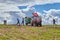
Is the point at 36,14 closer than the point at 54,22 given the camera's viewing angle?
Yes

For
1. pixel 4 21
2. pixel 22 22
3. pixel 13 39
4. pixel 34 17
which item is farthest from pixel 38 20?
pixel 13 39

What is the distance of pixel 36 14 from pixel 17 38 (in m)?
18.0

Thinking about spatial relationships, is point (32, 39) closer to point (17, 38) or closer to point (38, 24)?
point (17, 38)

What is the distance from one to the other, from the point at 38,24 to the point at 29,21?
2.68 metres

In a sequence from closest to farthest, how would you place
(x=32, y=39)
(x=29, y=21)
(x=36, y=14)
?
(x=32, y=39) → (x=36, y=14) → (x=29, y=21)

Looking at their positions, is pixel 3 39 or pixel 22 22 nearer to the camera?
pixel 3 39

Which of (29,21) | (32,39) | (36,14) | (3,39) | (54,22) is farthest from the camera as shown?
(54,22)

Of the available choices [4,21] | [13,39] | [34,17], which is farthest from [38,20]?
[13,39]

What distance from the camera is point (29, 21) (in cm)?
4047

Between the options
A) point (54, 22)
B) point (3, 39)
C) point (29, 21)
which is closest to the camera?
point (3, 39)

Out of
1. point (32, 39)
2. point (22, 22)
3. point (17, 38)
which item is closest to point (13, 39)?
point (17, 38)

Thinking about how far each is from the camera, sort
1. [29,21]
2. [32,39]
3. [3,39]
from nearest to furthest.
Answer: [3,39] → [32,39] → [29,21]

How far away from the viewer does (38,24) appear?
3819 cm

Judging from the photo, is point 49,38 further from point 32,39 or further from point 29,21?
point 29,21
